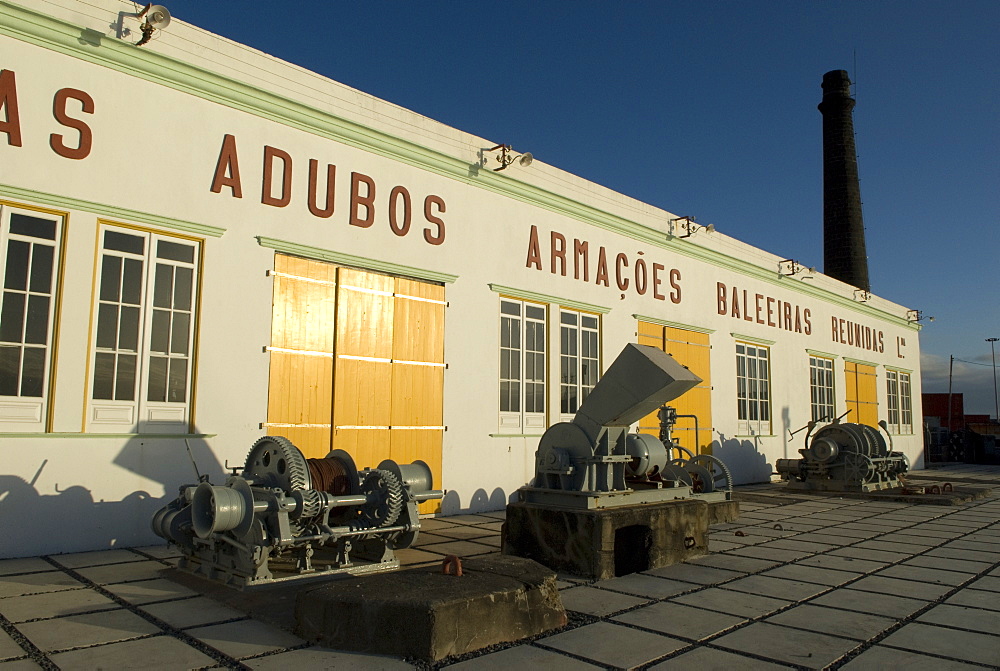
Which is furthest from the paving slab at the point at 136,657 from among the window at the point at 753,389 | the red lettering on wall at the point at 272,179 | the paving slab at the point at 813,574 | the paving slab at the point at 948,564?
the window at the point at 753,389

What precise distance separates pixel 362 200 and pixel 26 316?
167 inches

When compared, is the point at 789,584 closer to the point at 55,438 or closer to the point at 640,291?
the point at 55,438

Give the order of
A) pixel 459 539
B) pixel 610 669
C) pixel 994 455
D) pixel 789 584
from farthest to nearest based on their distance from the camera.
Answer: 1. pixel 994 455
2. pixel 459 539
3. pixel 789 584
4. pixel 610 669

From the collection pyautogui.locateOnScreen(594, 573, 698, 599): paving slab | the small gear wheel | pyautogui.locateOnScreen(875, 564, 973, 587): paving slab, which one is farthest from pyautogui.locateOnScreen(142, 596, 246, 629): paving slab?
pyautogui.locateOnScreen(875, 564, 973, 587): paving slab

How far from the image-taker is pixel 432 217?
422 inches

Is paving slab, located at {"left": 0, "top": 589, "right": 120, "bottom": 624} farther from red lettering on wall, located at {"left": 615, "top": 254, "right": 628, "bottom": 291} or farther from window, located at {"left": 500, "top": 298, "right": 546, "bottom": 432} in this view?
red lettering on wall, located at {"left": 615, "top": 254, "right": 628, "bottom": 291}

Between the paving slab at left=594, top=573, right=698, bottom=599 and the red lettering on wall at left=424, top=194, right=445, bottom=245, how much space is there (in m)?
5.98

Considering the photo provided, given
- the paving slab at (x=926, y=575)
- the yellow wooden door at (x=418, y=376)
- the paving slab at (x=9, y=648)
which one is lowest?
the paving slab at (x=926, y=575)

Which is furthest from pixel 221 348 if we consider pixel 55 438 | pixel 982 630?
pixel 982 630

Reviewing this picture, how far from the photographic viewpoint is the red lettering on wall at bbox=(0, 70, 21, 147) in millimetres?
7016

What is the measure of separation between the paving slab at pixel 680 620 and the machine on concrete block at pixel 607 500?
3.56ft

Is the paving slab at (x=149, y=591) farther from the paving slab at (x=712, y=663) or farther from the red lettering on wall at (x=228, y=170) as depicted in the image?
the red lettering on wall at (x=228, y=170)

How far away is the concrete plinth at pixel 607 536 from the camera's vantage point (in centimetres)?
628

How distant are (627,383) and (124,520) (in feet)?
17.5
